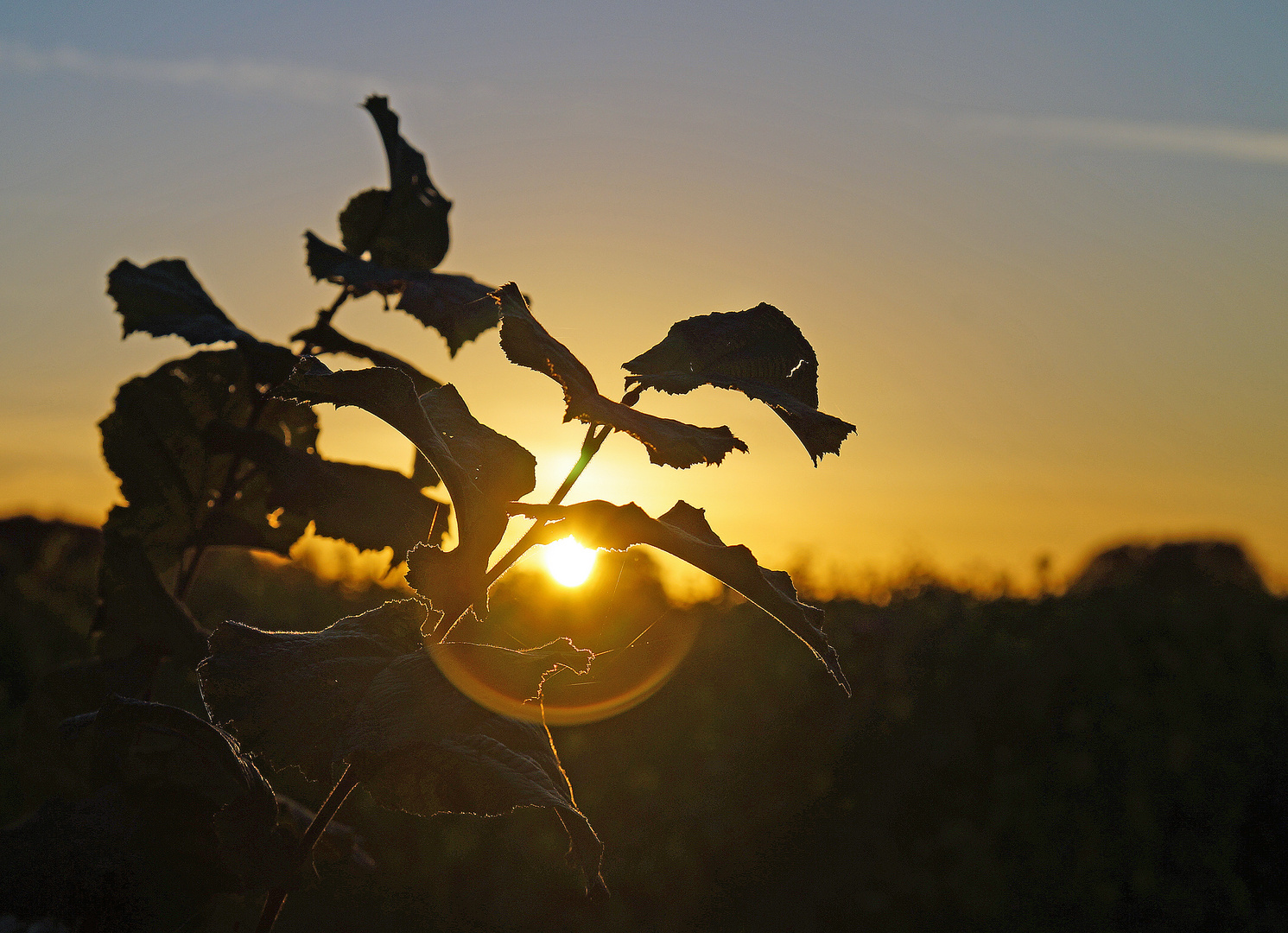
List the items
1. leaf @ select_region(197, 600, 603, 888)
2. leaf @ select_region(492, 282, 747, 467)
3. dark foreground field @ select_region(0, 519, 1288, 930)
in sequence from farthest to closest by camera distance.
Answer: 1. dark foreground field @ select_region(0, 519, 1288, 930)
2. leaf @ select_region(492, 282, 747, 467)
3. leaf @ select_region(197, 600, 603, 888)

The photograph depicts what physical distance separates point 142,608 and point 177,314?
22.7 inches

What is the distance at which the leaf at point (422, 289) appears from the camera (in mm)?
1502

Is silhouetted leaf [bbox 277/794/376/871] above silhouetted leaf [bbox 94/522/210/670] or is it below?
below

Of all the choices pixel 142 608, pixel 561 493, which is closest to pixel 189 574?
pixel 142 608

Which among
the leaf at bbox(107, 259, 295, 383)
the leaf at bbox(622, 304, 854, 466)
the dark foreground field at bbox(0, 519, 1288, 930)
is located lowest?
the dark foreground field at bbox(0, 519, 1288, 930)

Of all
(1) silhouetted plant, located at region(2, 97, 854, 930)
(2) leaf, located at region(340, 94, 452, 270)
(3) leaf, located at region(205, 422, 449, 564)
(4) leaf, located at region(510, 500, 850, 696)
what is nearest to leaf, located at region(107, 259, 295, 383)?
(1) silhouetted plant, located at region(2, 97, 854, 930)

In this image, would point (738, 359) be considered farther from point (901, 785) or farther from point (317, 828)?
point (901, 785)

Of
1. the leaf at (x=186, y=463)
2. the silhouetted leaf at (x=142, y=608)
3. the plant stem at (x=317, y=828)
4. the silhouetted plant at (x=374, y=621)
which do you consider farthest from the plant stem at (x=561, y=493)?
the leaf at (x=186, y=463)

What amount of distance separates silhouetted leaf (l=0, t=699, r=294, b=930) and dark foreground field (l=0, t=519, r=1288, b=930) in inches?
111

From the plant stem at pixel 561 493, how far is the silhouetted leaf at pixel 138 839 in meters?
0.38

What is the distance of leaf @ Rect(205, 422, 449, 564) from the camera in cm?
154

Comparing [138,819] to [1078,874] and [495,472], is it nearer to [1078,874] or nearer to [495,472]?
[495,472]

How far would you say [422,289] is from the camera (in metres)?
1.57

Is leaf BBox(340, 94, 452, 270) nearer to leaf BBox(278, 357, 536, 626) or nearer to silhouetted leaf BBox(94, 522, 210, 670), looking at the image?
silhouetted leaf BBox(94, 522, 210, 670)
